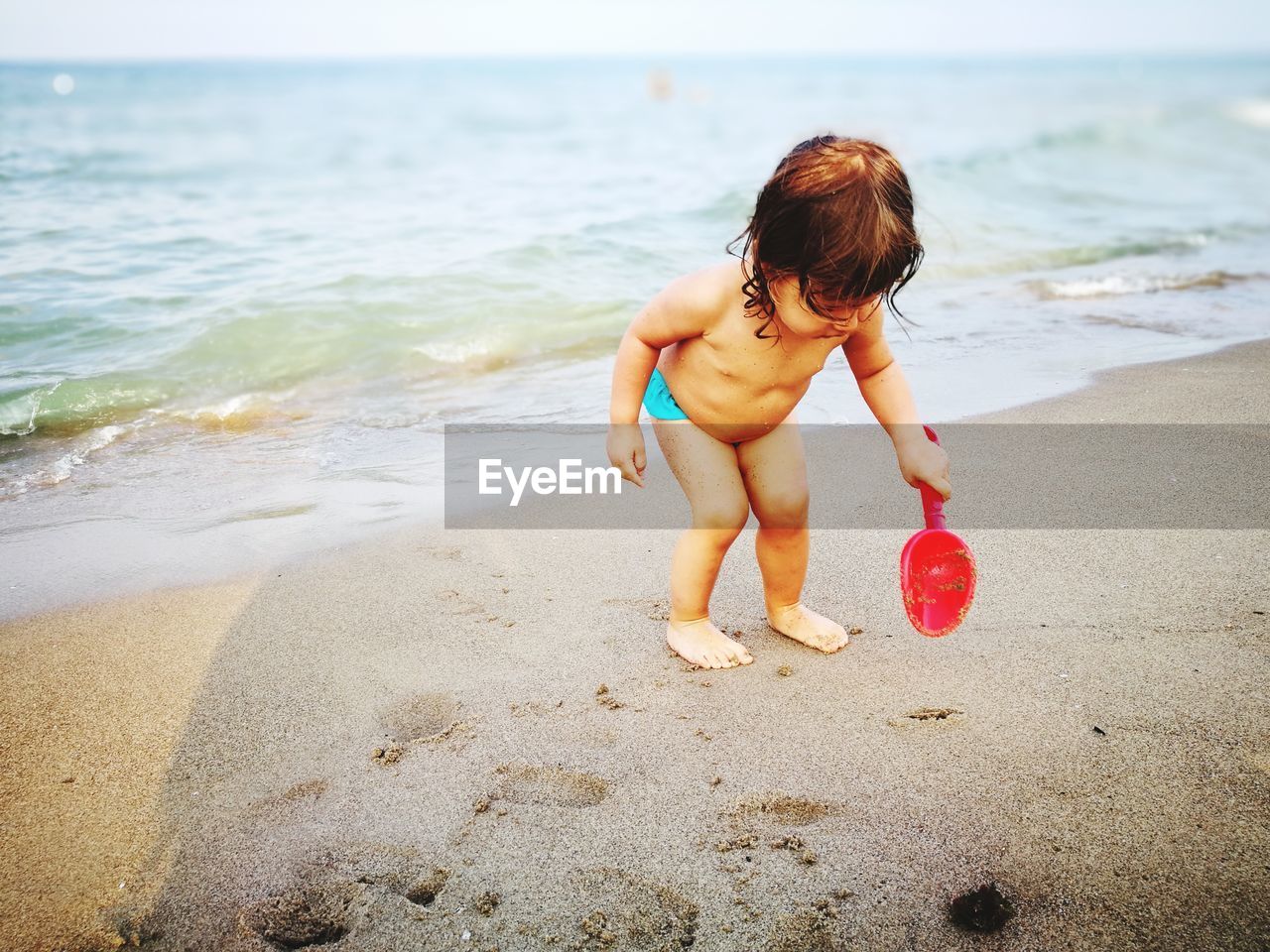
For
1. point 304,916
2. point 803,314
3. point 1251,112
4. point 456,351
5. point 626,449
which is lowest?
point 304,916

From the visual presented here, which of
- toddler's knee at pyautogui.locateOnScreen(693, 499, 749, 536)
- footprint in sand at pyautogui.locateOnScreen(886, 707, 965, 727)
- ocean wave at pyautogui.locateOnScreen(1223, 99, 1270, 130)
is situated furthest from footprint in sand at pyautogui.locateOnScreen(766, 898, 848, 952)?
ocean wave at pyautogui.locateOnScreen(1223, 99, 1270, 130)

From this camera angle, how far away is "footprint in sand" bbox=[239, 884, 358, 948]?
5.16 feet

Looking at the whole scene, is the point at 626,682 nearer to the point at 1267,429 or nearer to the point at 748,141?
the point at 1267,429

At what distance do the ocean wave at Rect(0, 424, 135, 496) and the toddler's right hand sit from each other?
7.93ft

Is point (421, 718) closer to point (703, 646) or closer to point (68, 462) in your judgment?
point (703, 646)

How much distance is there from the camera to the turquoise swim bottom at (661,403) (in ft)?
7.98

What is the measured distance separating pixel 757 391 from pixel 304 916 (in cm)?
143

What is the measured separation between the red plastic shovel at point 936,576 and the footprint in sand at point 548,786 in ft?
2.77

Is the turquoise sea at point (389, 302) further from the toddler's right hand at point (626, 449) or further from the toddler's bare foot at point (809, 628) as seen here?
the toddler's bare foot at point (809, 628)

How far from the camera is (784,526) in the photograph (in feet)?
7.92

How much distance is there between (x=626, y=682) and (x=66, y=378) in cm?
380

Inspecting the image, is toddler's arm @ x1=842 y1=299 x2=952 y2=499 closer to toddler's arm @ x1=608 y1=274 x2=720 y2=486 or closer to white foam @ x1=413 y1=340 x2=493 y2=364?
toddler's arm @ x1=608 y1=274 x2=720 y2=486

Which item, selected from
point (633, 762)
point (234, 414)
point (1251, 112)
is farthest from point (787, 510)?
point (1251, 112)

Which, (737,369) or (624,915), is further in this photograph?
(737,369)
